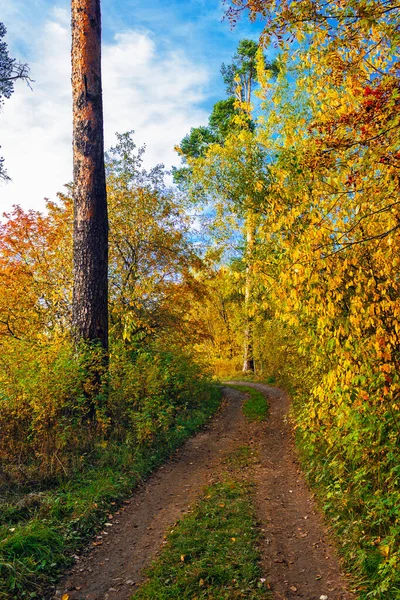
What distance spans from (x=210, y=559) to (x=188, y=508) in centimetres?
155

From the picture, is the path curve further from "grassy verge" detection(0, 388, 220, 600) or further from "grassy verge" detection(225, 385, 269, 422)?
"grassy verge" detection(225, 385, 269, 422)

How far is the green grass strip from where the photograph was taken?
394 cm

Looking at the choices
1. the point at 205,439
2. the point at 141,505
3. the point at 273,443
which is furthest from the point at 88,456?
the point at 273,443

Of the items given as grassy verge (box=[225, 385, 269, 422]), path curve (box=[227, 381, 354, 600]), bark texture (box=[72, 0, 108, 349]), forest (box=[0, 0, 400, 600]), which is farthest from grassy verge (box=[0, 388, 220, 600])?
grassy verge (box=[225, 385, 269, 422])

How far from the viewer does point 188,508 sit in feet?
19.5

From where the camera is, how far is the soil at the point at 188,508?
4.12 meters

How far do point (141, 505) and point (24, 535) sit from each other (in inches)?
76.6

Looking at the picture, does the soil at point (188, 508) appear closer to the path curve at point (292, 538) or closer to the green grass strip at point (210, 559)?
the path curve at point (292, 538)

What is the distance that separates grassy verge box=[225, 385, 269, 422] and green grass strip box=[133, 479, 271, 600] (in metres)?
6.81

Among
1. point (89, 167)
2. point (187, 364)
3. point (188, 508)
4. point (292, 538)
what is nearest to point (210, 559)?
point (292, 538)

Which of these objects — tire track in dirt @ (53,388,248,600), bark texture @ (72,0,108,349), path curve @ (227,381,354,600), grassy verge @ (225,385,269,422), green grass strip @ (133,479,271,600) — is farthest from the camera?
grassy verge @ (225,385,269,422)

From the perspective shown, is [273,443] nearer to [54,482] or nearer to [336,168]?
[54,482]

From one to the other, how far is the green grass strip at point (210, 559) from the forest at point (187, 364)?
0.08 ft

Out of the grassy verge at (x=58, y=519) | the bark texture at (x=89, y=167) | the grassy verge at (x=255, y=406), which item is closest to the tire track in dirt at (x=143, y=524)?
the grassy verge at (x=58, y=519)
